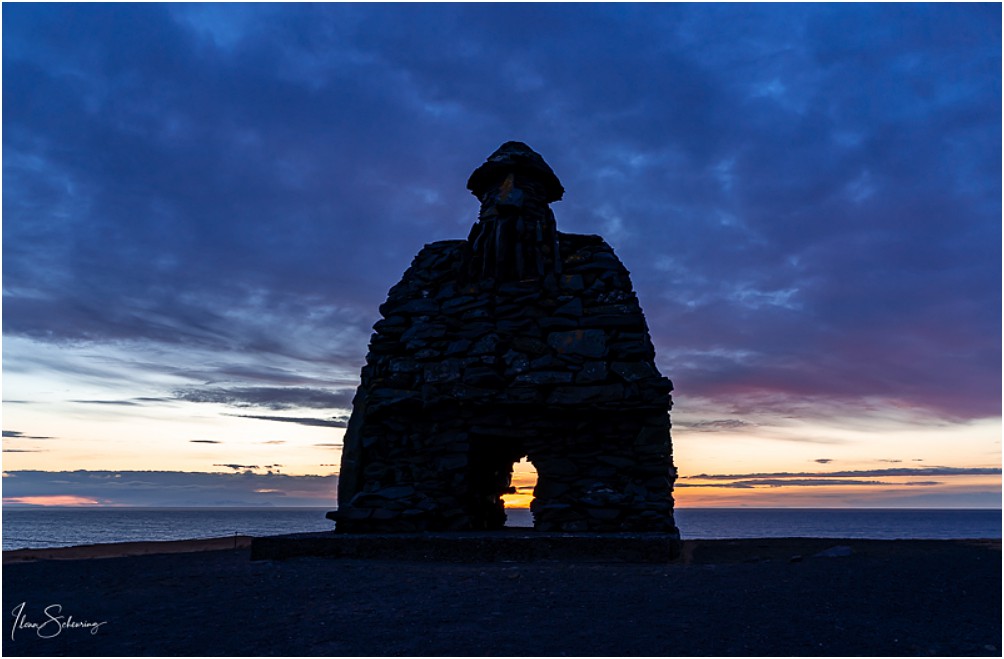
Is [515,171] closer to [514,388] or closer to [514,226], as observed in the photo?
[514,226]

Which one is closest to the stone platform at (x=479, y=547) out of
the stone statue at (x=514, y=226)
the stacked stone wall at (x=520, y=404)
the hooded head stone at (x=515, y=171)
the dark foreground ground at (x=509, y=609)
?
the dark foreground ground at (x=509, y=609)

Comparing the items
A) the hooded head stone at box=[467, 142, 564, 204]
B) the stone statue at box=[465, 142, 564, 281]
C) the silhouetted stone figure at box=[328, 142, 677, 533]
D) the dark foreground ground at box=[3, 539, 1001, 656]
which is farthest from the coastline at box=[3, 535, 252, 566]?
the hooded head stone at box=[467, 142, 564, 204]

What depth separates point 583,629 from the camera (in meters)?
5.51

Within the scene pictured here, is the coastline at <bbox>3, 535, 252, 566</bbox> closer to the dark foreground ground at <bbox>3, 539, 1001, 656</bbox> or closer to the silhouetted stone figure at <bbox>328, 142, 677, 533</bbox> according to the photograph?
the silhouetted stone figure at <bbox>328, 142, 677, 533</bbox>

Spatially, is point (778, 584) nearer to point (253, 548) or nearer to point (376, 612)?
point (376, 612)

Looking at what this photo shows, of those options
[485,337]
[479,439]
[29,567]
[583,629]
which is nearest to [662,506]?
[479,439]

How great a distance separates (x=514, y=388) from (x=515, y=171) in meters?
4.89

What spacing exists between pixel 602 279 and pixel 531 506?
4.57 meters

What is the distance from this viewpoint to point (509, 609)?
6.22 metres

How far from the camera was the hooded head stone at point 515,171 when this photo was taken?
14.4 metres

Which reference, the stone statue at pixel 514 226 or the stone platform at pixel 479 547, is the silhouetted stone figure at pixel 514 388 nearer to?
the stone statue at pixel 514 226

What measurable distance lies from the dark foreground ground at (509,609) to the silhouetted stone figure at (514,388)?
8.62 ft

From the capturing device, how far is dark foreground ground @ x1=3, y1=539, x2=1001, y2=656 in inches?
204

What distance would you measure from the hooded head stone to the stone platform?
7454 millimetres
